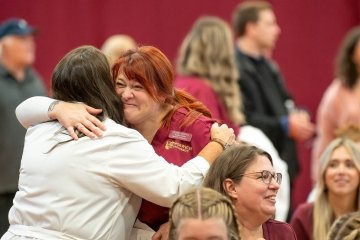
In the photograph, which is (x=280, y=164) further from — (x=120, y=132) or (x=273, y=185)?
(x=120, y=132)

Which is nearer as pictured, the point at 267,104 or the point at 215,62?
the point at 215,62

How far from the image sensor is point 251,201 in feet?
12.3

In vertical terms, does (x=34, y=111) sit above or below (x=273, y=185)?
above

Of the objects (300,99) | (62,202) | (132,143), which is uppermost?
(132,143)

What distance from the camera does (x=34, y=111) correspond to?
3.90 meters

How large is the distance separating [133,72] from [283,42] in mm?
5829

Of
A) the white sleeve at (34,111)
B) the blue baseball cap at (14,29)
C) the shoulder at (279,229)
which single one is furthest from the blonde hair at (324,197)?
the blue baseball cap at (14,29)

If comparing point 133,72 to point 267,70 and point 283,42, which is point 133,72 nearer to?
point 267,70

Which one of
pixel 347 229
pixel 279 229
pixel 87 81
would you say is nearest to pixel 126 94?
pixel 87 81

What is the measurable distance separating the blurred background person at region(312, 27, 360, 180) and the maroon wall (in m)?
2.03

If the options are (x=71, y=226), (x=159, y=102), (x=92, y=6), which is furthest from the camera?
(x=92, y=6)

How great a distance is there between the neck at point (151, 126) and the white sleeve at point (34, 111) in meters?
0.36

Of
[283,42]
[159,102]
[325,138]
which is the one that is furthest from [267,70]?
[159,102]

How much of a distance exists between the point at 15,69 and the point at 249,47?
1.68 m
